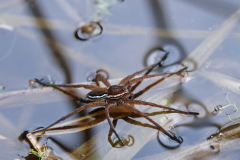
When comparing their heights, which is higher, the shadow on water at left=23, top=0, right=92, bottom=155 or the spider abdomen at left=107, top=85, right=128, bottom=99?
the shadow on water at left=23, top=0, right=92, bottom=155

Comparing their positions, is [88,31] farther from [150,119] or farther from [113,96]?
[150,119]

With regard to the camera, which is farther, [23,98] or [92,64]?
[92,64]

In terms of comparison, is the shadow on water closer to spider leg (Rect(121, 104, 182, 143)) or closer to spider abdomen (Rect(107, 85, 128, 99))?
spider abdomen (Rect(107, 85, 128, 99))

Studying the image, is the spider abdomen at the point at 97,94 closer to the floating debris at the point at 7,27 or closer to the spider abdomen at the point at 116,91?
the spider abdomen at the point at 116,91

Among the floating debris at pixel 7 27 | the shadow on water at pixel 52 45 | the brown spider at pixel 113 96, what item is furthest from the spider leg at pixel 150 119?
the floating debris at pixel 7 27

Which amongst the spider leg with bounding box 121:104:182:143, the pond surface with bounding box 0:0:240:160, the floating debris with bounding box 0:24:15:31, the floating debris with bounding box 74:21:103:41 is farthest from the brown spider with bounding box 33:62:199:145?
the floating debris with bounding box 0:24:15:31

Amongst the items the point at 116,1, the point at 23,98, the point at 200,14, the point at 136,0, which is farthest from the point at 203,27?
the point at 23,98

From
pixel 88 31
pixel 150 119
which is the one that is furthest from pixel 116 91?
pixel 88 31

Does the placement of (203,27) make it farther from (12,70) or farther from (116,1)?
(12,70)
